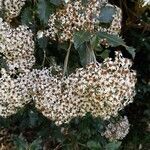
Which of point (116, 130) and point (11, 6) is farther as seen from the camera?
point (116, 130)

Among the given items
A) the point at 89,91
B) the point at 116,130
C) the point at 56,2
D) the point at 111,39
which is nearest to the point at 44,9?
the point at 56,2

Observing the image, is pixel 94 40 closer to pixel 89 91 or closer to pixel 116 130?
pixel 89 91

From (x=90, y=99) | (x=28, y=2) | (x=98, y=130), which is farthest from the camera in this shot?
(x=98, y=130)

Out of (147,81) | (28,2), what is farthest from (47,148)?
(28,2)

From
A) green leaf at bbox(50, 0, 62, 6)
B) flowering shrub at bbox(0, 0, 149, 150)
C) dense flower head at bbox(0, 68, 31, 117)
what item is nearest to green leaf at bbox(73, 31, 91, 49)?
flowering shrub at bbox(0, 0, 149, 150)

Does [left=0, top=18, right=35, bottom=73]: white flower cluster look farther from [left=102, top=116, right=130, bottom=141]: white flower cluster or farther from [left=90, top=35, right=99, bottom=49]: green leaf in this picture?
[left=102, top=116, right=130, bottom=141]: white flower cluster

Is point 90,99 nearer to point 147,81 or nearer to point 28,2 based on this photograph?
point 28,2

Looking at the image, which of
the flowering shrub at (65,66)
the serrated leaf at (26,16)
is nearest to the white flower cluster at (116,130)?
the flowering shrub at (65,66)

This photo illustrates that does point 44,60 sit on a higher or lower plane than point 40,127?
higher
